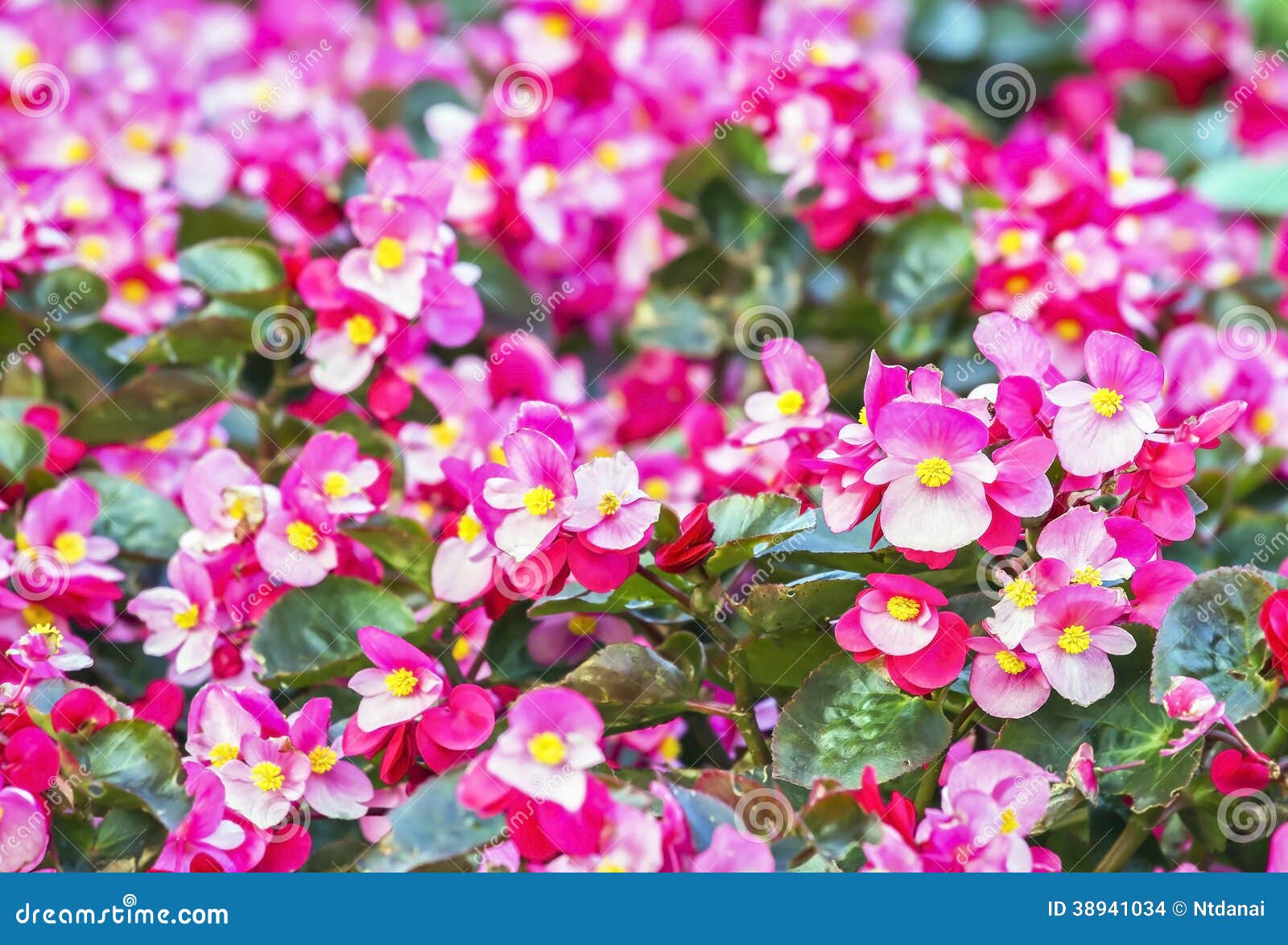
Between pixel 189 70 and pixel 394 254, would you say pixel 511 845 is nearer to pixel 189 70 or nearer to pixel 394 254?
pixel 394 254

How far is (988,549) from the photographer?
2.00 ft

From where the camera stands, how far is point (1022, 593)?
0.60m

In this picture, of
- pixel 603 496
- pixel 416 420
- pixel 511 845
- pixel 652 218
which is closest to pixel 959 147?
pixel 652 218

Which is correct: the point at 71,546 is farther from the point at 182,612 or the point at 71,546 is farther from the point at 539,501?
the point at 539,501

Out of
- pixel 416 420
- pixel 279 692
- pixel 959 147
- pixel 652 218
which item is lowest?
pixel 279 692

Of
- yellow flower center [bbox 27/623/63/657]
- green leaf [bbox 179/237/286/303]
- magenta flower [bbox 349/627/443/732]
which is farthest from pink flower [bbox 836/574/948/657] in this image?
green leaf [bbox 179/237/286/303]

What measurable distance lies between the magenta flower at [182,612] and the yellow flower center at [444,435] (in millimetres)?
213

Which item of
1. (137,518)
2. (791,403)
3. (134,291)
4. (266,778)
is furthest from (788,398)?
(134,291)

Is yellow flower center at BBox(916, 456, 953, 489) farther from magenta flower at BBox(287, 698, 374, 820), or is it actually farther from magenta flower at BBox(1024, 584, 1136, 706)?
magenta flower at BBox(287, 698, 374, 820)

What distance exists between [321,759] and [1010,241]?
70 centimetres

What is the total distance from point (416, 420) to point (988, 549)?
19.3 inches

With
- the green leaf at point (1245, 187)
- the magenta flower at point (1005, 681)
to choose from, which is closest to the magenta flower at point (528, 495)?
the magenta flower at point (1005, 681)

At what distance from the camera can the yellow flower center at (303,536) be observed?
2.51ft

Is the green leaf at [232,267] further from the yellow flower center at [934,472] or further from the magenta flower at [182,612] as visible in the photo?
the yellow flower center at [934,472]
